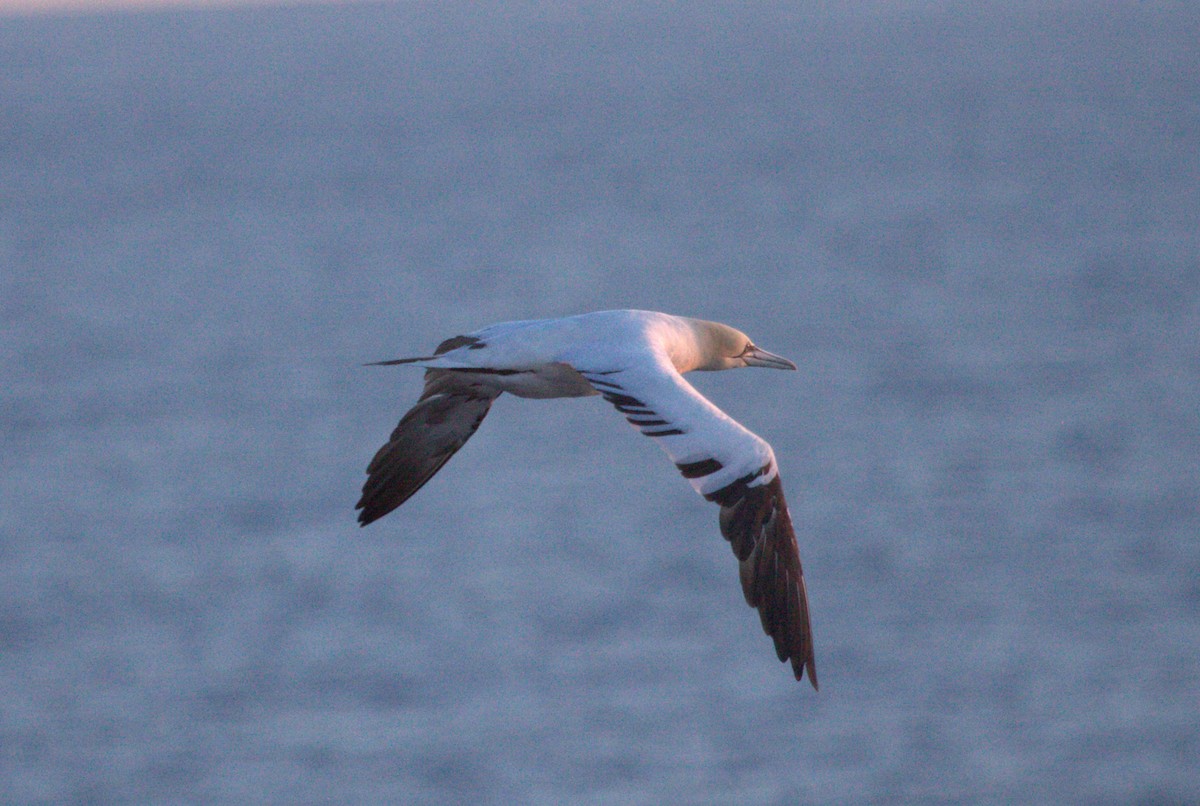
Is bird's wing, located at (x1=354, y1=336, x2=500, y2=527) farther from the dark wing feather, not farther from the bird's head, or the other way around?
the dark wing feather

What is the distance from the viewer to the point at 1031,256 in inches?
2341

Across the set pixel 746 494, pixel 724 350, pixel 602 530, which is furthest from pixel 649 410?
pixel 602 530

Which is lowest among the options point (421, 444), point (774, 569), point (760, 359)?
point (774, 569)

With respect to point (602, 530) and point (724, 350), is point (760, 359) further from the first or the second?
point (602, 530)

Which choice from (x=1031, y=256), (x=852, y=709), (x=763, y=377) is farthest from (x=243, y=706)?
(x=1031, y=256)

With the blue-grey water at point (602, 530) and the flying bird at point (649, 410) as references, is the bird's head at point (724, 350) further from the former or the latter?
the blue-grey water at point (602, 530)

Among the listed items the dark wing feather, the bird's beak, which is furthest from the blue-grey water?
the dark wing feather

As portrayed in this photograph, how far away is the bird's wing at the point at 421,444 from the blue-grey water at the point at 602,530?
40.9ft

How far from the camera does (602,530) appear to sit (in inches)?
1206

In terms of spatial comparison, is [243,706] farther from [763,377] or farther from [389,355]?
[389,355]

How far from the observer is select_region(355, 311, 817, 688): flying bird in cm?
1020

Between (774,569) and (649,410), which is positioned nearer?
(774,569)

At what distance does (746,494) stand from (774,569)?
434 mm

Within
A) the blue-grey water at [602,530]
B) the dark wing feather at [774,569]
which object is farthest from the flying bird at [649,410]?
the blue-grey water at [602,530]
